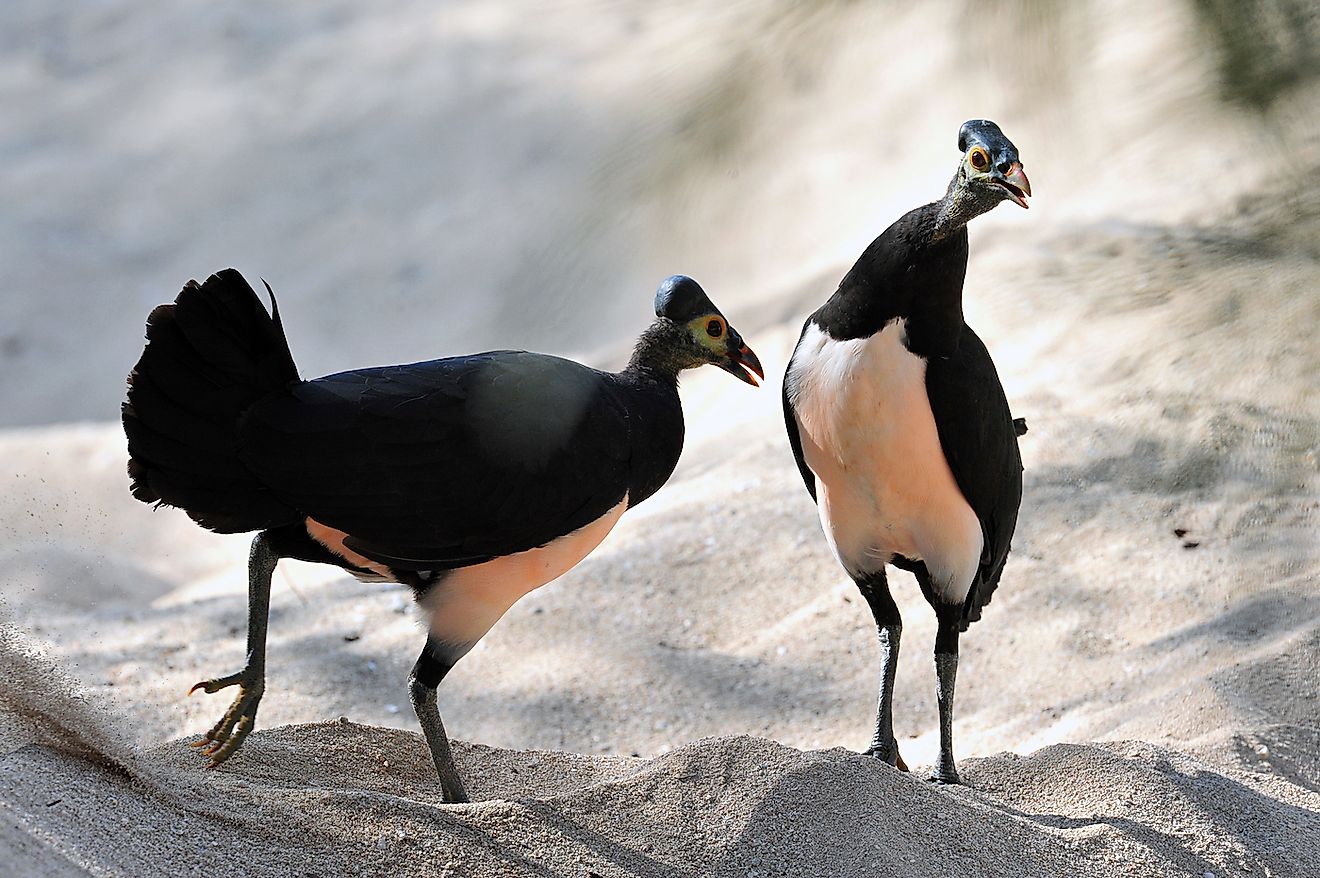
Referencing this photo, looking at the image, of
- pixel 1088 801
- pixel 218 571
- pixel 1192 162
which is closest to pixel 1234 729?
pixel 1088 801

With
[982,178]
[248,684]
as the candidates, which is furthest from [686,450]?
[248,684]

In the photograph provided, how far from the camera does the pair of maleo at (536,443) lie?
2.70m

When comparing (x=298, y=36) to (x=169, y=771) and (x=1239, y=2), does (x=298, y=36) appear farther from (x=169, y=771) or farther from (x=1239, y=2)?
(x=1239, y=2)

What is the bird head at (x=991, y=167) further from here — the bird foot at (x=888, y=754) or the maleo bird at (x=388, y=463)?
the bird foot at (x=888, y=754)

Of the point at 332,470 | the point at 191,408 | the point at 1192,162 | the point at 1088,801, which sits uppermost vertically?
the point at 191,408

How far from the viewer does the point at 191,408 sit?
8.81 feet

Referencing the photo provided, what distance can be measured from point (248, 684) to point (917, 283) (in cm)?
172

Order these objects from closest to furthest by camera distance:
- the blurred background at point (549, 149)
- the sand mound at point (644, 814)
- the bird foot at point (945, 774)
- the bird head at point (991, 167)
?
the blurred background at point (549, 149) → the sand mound at point (644, 814) → the bird head at point (991, 167) → the bird foot at point (945, 774)

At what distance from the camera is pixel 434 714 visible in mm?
2938

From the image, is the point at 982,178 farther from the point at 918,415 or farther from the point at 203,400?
the point at 203,400

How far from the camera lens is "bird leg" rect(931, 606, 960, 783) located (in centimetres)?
325

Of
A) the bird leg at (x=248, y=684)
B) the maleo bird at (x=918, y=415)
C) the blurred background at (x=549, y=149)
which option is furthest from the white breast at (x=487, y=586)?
the maleo bird at (x=918, y=415)

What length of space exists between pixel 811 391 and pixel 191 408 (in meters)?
1.42

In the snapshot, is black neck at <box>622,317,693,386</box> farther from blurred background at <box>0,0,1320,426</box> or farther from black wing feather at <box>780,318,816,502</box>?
black wing feather at <box>780,318,816,502</box>
